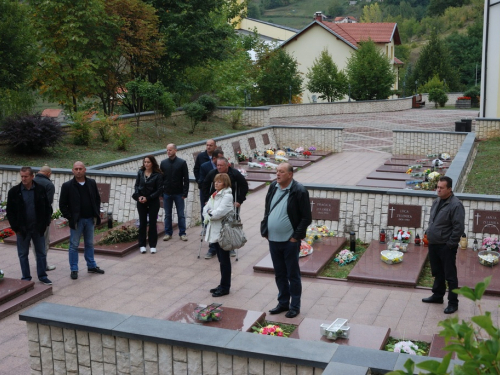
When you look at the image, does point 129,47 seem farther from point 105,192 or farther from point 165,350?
point 165,350

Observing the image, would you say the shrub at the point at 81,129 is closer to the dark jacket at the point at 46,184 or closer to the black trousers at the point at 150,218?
the black trousers at the point at 150,218

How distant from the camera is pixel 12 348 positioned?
268 inches

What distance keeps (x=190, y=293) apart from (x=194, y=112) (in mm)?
15685

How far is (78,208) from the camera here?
9.06 metres

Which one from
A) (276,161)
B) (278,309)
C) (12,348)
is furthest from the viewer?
(276,161)

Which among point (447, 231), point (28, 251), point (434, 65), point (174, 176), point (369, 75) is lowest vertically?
point (28, 251)

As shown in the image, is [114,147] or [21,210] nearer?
[21,210]

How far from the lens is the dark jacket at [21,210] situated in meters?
8.59

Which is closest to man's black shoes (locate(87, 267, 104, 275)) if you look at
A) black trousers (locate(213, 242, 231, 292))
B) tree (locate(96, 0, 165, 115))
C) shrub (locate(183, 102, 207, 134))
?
black trousers (locate(213, 242, 231, 292))

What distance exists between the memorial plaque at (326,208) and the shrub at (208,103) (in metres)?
14.0

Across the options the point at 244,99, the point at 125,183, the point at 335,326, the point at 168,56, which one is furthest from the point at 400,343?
the point at 244,99

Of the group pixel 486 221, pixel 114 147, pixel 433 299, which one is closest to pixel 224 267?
pixel 433 299

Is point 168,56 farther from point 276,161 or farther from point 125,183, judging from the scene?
point 125,183

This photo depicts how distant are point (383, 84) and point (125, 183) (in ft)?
106
